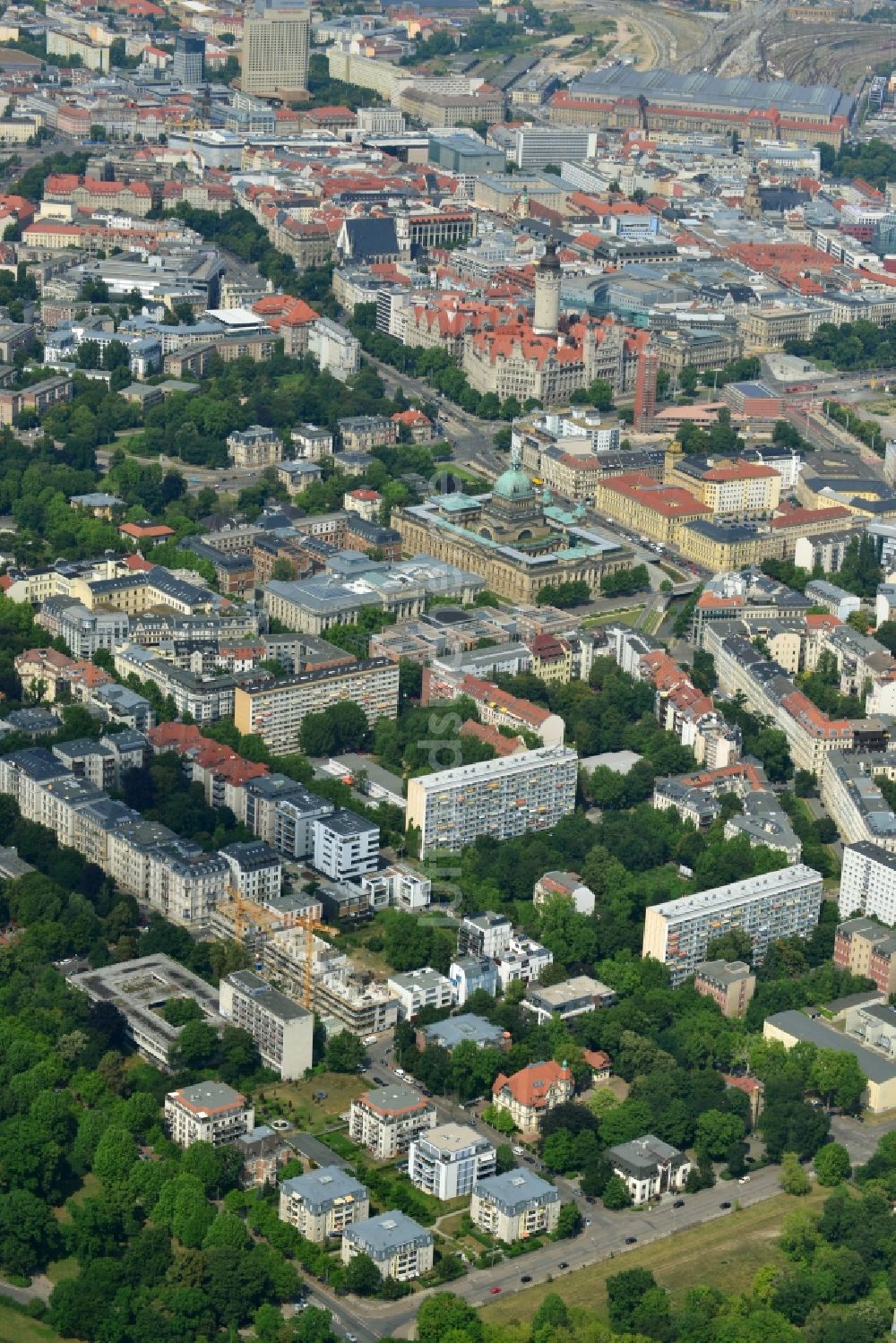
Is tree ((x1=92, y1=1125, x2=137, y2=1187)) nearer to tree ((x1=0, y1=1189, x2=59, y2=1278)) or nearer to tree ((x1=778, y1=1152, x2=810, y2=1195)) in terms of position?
tree ((x1=0, y1=1189, x2=59, y2=1278))

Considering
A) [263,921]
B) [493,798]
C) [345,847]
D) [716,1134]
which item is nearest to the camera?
[716,1134]

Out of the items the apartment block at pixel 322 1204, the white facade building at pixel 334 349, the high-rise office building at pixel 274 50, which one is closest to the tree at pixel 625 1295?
the apartment block at pixel 322 1204

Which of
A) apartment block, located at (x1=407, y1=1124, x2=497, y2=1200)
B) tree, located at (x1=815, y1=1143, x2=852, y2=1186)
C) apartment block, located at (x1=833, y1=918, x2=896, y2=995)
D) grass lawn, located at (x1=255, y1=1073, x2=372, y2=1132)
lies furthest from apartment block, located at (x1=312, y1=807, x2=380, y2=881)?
tree, located at (x1=815, y1=1143, x2=852, y2=1186)

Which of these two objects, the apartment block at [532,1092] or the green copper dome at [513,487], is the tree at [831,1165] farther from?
the green copper dome at [513,487]

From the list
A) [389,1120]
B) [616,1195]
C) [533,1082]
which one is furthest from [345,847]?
[616,1195]

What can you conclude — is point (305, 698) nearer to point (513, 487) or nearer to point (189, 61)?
point (513, 487)

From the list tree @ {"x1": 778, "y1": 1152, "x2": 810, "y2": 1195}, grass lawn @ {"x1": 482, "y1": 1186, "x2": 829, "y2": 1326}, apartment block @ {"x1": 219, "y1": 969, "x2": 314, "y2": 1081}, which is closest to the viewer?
grass lawn @ {"x1": 482, "y1": 1186, "x2": 829, "y2": 1326}

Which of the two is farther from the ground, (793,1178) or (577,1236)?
(793,1178)
